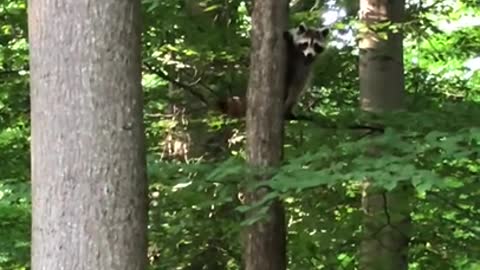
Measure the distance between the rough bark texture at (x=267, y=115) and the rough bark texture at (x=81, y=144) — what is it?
1.49 meters

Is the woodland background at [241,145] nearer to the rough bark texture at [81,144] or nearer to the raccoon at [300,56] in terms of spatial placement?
the raccoon at [300,56]

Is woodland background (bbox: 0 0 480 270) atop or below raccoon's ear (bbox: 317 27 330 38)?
below

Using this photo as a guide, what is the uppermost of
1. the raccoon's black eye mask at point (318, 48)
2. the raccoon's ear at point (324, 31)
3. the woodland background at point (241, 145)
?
the raccoon's ear at point (324, 31)

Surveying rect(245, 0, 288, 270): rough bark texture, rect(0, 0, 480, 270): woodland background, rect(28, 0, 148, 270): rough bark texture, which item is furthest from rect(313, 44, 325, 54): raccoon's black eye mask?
rect(28, 0, 148, 270): rough bark texture

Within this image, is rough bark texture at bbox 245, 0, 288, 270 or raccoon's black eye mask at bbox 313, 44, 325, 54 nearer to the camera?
rough bark texture at bbox 245, 0, 288, 270

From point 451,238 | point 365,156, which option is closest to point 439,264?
point 451,238

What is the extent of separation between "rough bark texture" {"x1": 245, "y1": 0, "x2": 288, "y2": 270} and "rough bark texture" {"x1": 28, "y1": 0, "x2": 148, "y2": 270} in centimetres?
149

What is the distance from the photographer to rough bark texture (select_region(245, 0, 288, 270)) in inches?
185

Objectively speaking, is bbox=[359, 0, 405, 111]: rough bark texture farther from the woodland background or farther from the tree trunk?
the woodland background

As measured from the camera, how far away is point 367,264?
6.00 metres

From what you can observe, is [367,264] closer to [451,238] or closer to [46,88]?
[451,238]

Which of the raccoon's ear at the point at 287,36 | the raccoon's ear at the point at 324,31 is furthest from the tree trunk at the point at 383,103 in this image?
the raccoon's ear at the point at 287,36

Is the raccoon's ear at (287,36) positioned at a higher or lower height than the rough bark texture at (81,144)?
higher

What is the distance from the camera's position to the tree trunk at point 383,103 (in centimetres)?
579
